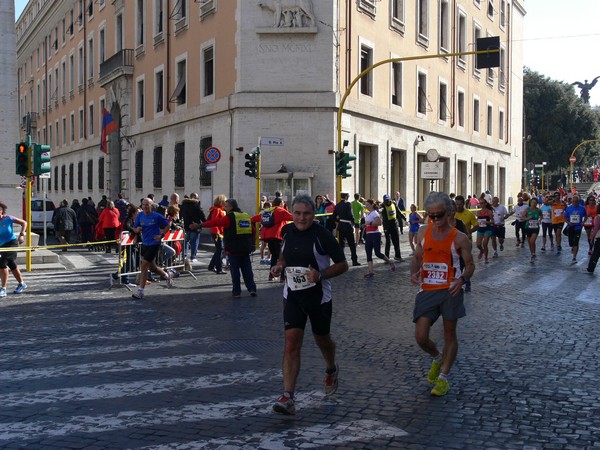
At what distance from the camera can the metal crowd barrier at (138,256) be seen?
14.1 meters

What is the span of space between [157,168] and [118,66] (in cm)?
669

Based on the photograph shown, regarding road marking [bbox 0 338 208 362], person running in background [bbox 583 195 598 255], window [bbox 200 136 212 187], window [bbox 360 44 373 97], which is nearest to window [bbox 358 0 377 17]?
window [bbox 360 44 373 97]

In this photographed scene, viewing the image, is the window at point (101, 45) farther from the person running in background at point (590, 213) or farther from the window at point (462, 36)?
the person running in background at point (590, 213)

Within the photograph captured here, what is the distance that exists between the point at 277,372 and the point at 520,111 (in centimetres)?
4598

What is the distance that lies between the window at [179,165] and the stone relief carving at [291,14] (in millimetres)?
7437

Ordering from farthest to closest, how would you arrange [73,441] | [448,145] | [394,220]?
[448,145] < [394,220] < [73,441]

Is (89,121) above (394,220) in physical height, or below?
above

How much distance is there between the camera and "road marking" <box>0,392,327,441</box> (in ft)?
16.8

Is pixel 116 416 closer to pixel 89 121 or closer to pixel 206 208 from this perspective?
pixel 206 208

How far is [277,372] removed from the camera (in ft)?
22.7

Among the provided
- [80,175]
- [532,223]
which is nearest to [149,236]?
[532,223]

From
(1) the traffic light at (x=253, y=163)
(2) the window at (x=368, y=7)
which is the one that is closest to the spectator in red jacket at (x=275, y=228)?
(1) the traffic light at (x=253, y=163)

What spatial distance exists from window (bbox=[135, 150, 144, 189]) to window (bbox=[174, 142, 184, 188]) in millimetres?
4476

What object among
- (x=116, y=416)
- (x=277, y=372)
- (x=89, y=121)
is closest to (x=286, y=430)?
(x=116, y=416)
